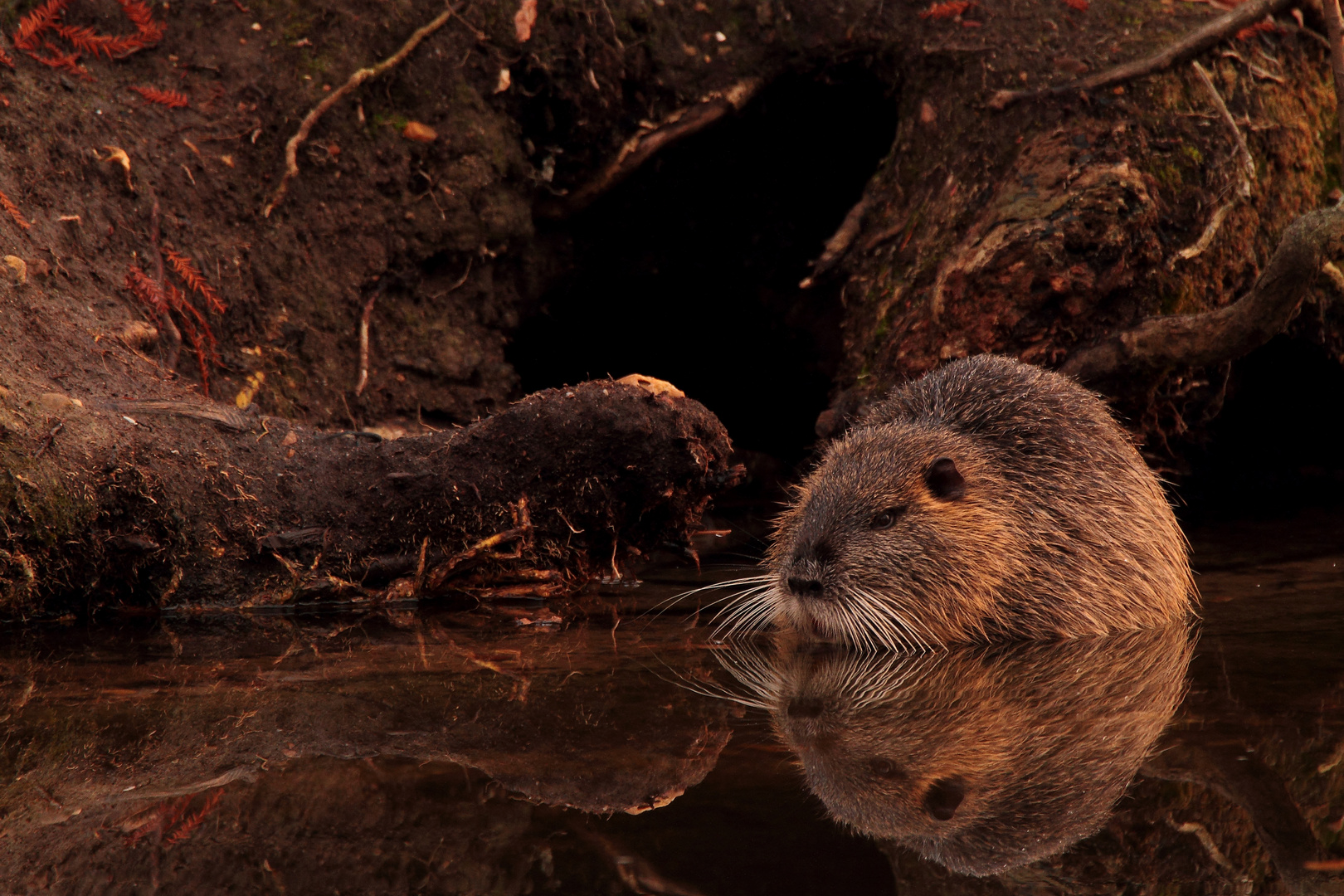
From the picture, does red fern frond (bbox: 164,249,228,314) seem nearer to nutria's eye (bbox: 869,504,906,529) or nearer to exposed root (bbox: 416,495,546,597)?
exposed root (bbox: 416,495,546,597)

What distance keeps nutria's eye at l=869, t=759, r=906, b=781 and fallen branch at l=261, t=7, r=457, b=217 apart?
15.5ft

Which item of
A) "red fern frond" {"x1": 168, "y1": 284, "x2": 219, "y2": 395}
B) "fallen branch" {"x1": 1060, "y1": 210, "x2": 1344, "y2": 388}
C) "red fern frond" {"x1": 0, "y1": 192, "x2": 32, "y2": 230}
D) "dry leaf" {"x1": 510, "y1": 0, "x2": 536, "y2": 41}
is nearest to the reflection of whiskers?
"fallen branch" {"x1": 1060, "y1": 210, "x2": 1344, "y2": 388}

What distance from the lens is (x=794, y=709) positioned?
3.08 meters

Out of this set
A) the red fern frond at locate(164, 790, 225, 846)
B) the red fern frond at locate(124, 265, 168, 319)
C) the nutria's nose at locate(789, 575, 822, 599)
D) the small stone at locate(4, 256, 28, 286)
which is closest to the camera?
the red fern frond at locate(164, 790, 225, 846)

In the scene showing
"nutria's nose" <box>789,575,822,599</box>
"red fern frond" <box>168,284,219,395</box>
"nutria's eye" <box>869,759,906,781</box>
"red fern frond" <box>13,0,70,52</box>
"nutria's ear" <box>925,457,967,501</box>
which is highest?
"red fern frond" <box>13,0,70,52</box>

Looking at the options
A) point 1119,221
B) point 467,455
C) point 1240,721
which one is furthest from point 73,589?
point 1119,221

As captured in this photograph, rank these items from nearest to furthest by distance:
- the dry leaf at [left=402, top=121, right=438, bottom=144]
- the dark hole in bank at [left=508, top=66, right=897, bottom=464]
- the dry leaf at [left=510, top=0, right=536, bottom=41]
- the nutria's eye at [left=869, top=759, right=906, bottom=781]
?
the nutria's eye at [left=869, top=759, right=906, bottom=781] < the dry leaf at [left=402, top=121, right=438, bottom=144] < the dry leaf at [left=510, top=0, right=536, bottom=41] < the dark hole in bank at [left=508, top=66, right=897, bottom=464]

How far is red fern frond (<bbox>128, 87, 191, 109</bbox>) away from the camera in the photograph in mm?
5762

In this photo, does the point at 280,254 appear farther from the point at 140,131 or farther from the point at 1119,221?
the point at 1119,221

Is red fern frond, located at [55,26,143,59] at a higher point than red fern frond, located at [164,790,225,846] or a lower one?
higher

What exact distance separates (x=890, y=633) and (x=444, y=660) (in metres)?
1.70

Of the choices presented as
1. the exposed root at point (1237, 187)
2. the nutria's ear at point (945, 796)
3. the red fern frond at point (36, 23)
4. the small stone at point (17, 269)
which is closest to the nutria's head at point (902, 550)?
the nutria's ear at point (945, 796)

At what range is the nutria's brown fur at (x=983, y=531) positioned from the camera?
422 centimetres

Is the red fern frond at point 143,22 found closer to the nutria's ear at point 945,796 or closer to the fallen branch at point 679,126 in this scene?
the fallen branch at point 679,126
